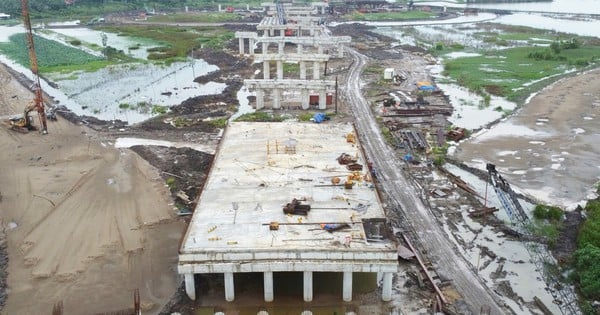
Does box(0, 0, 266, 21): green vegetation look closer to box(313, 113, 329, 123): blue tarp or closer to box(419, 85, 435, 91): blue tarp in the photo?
box(419, 85, 435, 91): blue tarp

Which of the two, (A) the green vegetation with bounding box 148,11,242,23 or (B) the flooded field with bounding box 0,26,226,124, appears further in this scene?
(A) the green vegetation with bounding box 148,11,242,23

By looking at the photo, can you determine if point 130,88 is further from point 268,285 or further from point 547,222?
point 547,222

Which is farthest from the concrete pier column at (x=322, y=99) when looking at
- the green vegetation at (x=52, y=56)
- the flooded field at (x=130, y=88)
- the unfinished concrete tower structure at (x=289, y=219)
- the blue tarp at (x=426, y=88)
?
the green vegetation at (x=52, y=56)

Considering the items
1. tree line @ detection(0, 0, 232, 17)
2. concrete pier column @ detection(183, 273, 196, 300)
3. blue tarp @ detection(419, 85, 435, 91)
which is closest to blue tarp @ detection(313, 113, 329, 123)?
blue tarp @ detection(419, 85, 435, 91)

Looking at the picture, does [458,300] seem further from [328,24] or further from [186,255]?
[328,24]

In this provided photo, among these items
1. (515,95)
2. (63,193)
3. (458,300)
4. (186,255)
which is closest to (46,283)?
(186,255)
